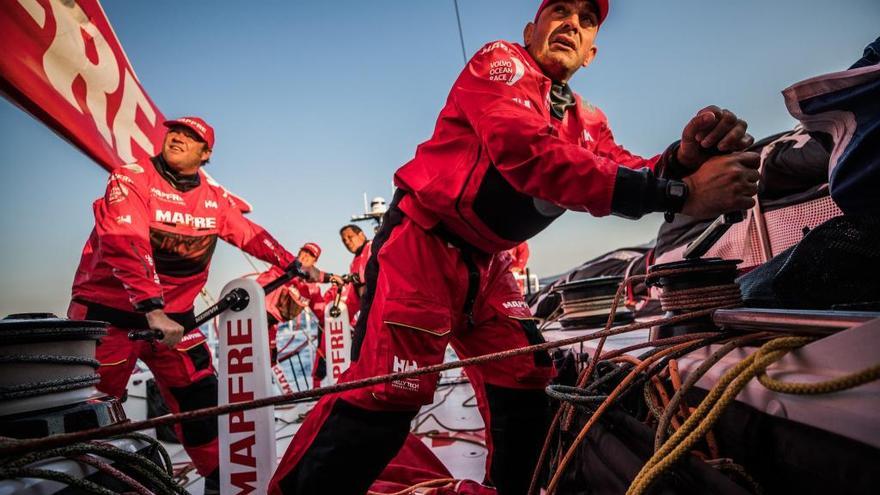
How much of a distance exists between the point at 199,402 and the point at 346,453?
5.31 ft

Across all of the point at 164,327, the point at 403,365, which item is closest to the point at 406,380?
the point at 403,365

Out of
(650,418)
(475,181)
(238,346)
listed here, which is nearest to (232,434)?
(238,346)

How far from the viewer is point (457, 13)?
4.62 m

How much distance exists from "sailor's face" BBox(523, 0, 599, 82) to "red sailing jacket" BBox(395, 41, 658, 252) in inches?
4.4

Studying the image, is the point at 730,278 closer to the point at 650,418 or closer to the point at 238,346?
the point at 650,418

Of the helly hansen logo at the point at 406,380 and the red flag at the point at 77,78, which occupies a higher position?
the red flag at the point at 77,78

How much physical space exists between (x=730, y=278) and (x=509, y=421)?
38.9 inches

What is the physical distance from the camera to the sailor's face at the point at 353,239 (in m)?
6.29

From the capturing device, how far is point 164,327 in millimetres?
2033

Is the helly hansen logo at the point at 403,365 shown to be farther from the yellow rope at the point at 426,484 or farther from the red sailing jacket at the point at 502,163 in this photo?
the yellow rope at the point at 426,484

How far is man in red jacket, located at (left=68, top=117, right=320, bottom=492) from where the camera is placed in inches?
81.4

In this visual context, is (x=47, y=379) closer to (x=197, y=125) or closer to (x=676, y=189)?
(x=676, y=189)

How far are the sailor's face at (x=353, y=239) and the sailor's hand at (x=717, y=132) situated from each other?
561cm

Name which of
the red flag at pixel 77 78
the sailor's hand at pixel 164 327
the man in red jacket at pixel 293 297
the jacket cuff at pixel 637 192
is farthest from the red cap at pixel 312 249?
the jacket cuff at pixel 637 192
